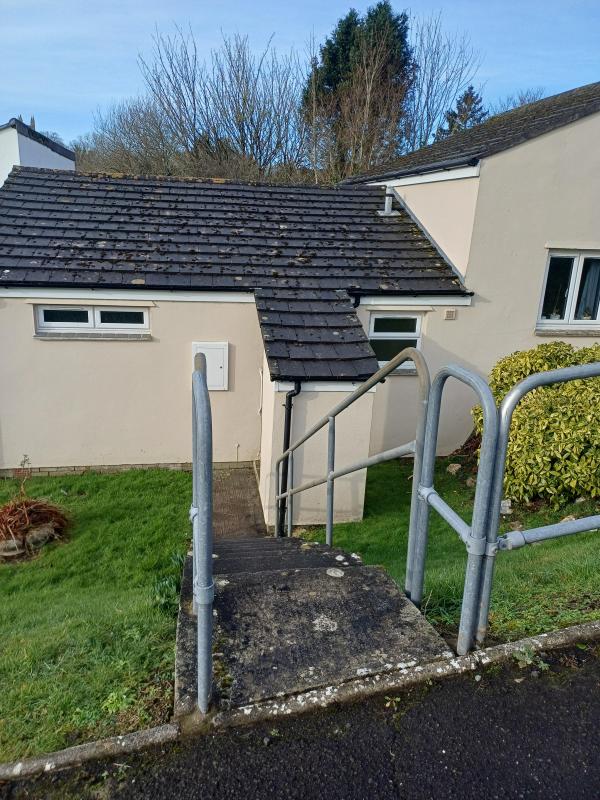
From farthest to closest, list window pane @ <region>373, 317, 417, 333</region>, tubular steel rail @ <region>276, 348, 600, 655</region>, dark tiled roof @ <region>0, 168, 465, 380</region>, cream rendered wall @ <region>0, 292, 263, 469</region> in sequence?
1. window pane @ <region>373, 317, 417, 333</region>
2. cream rendered wall @ <region>0, 292, 263, 469</region>
3. dark tiled roof @ <region>0, 168, 465, 380</region>
4. tubular steel rail @ <region>276, 348, 600, 655</region>

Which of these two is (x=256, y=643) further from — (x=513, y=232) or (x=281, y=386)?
(x=513, y=232)

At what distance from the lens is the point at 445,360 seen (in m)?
9.20

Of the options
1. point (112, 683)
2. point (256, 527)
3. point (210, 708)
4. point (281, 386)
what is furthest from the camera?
point (256, 527)

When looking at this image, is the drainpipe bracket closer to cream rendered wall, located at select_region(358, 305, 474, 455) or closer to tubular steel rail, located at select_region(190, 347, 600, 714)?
tubular steel rail, located at select_region(190, 347, 600, 714)

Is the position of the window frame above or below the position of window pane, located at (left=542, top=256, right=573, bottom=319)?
below

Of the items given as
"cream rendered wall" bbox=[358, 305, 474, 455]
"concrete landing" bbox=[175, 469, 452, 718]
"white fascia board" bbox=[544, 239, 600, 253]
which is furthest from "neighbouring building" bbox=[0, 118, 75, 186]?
"concrete landing" bbox=[175, 469, 452, 718]

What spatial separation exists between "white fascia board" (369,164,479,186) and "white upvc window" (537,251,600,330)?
1985 mm

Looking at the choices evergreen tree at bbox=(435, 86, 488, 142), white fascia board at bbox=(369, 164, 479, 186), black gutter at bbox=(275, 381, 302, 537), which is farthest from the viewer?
evergreen tree at bbox=(435, 86, 488, 142)

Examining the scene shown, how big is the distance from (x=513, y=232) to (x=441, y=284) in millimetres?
1404

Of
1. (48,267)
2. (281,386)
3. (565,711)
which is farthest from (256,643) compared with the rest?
(48,267)

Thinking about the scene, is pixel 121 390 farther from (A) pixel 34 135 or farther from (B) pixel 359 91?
(B) pixel 359 91

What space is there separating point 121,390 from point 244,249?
10.3 feet

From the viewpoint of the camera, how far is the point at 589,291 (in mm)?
9617

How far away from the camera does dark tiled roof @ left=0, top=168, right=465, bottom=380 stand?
25.3 feet
